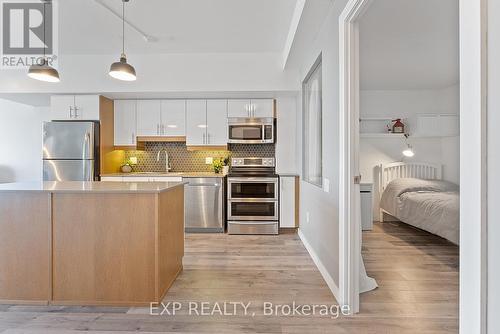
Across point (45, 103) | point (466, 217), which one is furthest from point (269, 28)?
Result: point (45, 103)

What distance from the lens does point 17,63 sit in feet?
13.0

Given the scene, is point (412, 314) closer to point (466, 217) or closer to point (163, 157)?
point (466, 217)

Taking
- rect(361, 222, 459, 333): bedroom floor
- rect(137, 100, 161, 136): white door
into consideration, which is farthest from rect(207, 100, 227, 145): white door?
rect(361, 222, 459, 333): bedroom floor

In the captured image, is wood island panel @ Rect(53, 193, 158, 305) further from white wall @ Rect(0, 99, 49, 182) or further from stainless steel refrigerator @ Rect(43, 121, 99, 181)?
white wall @ Rect(0, 99, 49, 182)

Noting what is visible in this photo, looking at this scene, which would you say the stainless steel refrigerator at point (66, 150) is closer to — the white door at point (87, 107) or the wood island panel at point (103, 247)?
the white door at point (87, 107)

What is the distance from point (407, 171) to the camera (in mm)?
4977

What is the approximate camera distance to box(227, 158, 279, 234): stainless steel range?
13.7ft

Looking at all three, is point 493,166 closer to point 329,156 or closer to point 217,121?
point 329,156

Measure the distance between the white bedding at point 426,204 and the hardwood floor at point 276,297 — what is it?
31cm

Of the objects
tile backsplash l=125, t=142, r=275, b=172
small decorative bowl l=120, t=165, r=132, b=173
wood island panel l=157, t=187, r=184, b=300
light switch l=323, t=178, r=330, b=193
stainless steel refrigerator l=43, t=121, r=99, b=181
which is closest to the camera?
wood island panel l=157, t=187, r=184, b=300

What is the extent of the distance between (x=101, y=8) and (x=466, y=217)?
11.3 ft

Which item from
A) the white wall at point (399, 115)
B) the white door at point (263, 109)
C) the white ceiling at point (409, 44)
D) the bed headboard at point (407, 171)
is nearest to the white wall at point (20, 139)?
the white door at point (263, 109)

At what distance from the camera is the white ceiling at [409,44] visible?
2.66m

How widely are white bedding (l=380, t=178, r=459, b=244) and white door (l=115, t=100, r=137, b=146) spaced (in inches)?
166
